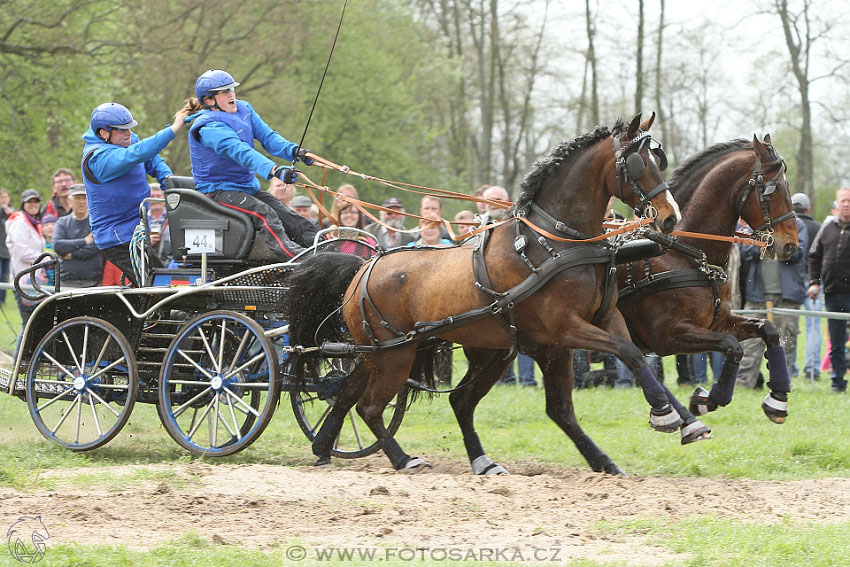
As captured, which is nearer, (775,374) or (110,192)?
(775,374)

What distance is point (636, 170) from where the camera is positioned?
19.7ft

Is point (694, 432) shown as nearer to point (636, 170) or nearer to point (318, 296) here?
point (636, 170)

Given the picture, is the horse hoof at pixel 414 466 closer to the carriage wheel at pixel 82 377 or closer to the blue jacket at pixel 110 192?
the carriage wheel at pixel 82 377

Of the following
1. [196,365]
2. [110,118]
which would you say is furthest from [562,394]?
[110,118]

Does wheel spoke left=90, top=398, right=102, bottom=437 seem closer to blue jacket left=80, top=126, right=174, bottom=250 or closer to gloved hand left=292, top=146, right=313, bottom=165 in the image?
blue jacket left=80, top=126, right=174, bottom=250

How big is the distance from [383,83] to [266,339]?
759 inches

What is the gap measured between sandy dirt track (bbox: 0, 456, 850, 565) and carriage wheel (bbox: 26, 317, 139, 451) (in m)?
1.04

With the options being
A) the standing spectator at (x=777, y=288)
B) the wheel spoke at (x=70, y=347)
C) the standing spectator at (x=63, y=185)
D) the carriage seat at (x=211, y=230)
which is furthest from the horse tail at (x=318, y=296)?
the standing spectator at (x=777, y=288)

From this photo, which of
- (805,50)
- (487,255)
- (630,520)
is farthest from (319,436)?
(805,50)

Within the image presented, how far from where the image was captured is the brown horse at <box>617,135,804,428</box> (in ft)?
22.1

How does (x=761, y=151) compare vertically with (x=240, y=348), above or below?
above

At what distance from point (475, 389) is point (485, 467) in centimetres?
59

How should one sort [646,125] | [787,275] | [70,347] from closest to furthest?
1. [646,125]
2. [70,347]
3. [787,275]

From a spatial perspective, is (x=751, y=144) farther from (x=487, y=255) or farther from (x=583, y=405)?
(x=583, y=405)
